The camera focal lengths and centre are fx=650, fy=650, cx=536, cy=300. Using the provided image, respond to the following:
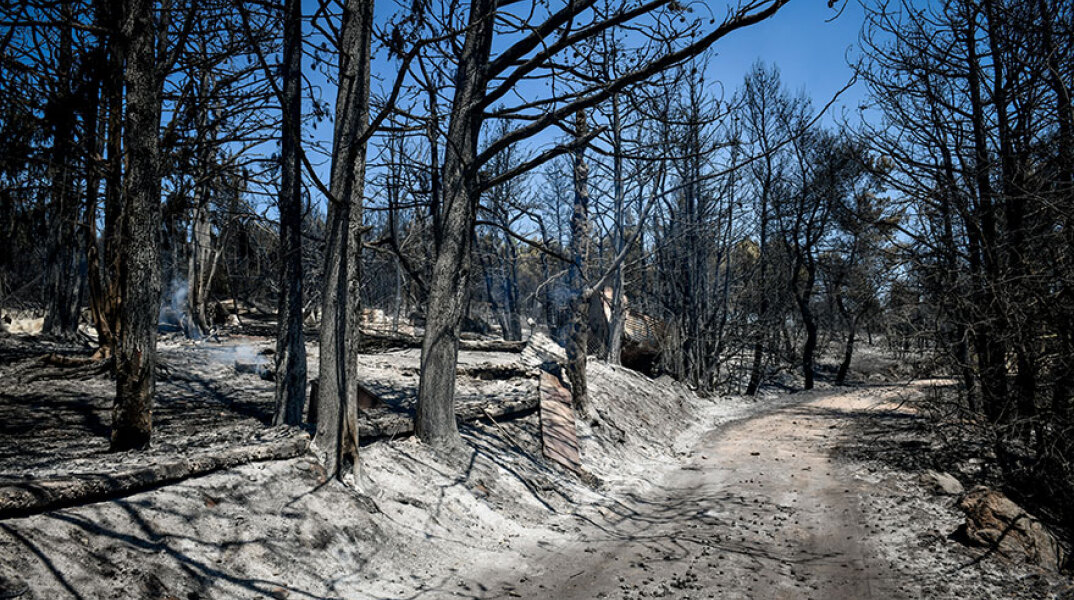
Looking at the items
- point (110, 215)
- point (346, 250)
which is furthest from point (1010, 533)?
point (110, 215)

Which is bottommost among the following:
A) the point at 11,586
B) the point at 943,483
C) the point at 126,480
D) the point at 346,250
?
the point at 943,483

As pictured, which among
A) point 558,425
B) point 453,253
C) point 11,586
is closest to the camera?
point 11,586

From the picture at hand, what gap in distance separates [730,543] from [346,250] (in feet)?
14.3

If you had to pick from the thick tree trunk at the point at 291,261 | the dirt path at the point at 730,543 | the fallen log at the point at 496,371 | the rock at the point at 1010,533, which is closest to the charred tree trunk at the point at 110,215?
the thick tree trunk at the point at 291,261

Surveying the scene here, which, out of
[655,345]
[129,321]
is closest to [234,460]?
[129,321]

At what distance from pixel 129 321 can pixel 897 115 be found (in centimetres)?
1105

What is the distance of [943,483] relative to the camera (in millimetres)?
7387

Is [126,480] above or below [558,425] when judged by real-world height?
above

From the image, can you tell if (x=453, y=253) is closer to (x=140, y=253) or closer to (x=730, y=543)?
(x=140, y=253)

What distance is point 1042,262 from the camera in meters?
7.00

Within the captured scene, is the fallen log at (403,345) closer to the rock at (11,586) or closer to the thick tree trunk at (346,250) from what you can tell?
the thick tree trunk at (346,250)

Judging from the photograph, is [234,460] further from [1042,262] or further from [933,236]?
[933,236]

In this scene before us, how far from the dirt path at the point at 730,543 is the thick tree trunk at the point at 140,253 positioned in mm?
3107

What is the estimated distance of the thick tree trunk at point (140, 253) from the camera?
5.07 metres
